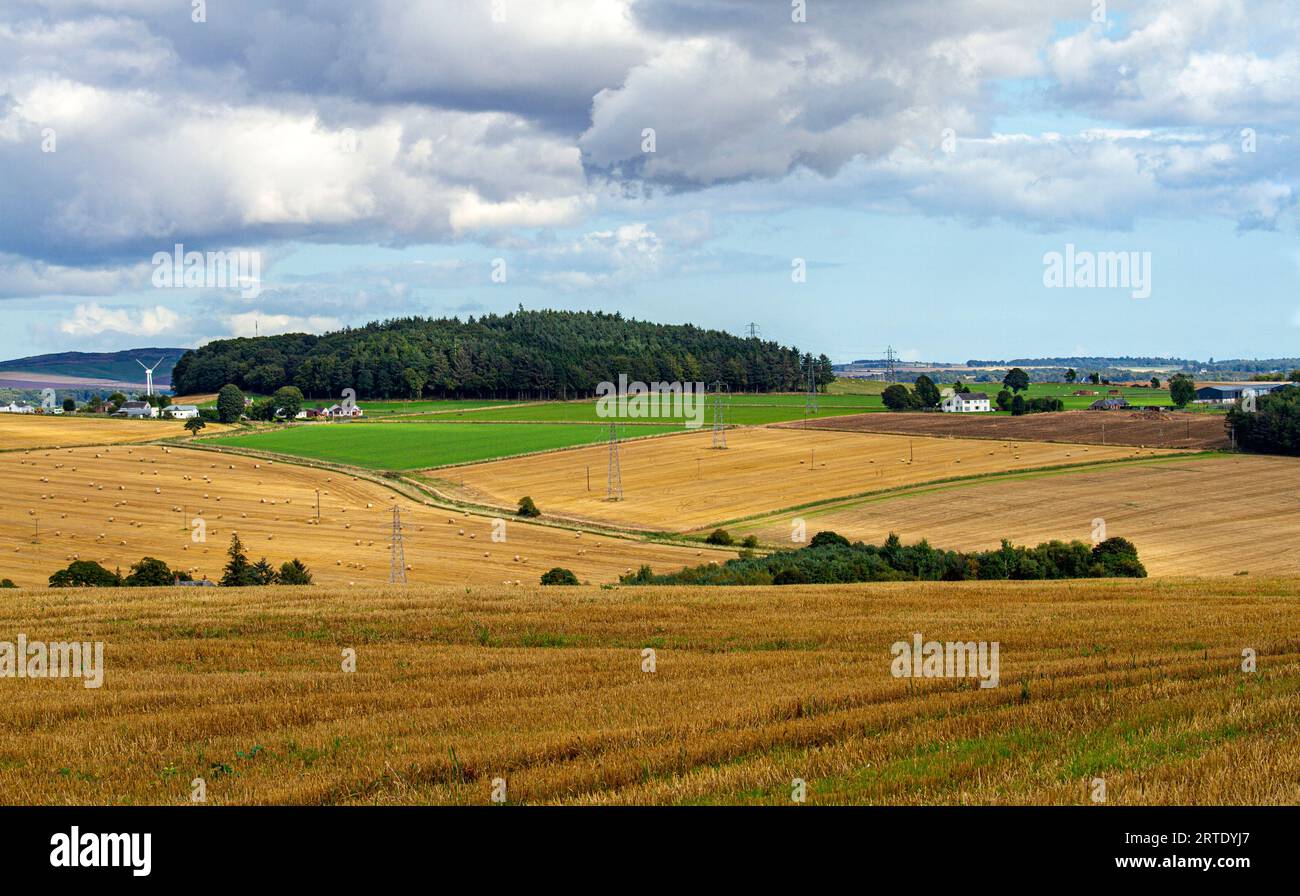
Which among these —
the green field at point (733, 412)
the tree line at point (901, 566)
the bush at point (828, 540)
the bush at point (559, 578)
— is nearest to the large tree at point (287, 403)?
the green field at point (733, 412)

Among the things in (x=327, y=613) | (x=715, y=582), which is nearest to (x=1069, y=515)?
(x=715, y=582)

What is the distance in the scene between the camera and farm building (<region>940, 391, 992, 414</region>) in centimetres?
16638

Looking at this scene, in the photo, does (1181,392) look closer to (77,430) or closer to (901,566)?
(901,566)

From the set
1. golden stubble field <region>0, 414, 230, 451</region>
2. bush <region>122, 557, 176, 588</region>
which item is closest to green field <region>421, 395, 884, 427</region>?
golden stubble field <region>0, 414, 230, 451</region>

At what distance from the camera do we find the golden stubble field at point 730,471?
85.2 meters

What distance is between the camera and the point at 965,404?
169375 millimetres

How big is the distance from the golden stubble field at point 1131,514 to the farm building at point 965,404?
71103 millimetres

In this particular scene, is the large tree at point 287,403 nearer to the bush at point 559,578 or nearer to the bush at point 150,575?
the bush at point 150,575

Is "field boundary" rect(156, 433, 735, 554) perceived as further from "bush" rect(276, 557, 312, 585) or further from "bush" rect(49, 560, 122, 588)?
"bush" rect(49, 560, 122, 588)

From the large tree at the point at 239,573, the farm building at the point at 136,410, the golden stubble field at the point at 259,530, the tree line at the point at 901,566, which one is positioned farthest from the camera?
the farm building at the point at 136,410

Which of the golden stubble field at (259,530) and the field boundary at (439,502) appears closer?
the golden stubble field at (259,530)

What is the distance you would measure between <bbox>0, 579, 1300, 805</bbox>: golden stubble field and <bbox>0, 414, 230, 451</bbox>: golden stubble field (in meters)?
106
